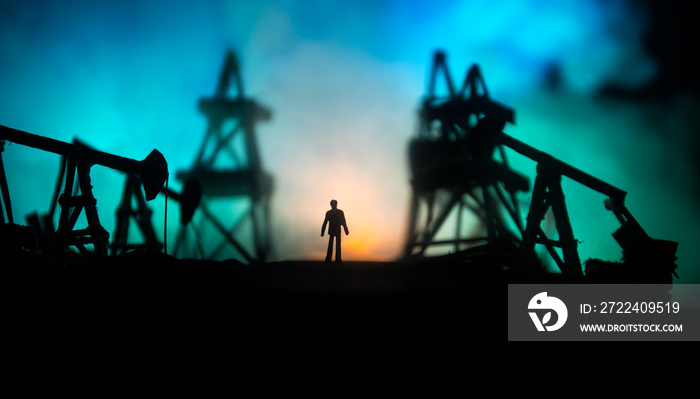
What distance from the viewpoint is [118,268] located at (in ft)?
26.3

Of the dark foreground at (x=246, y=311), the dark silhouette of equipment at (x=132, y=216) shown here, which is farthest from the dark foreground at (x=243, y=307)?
the dark silhouette of equipment at (x=132, y=216)

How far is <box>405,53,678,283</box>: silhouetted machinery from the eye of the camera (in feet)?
26.7

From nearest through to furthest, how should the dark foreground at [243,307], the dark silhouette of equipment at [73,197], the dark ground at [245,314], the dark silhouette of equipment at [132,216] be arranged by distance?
the dark ground at [245,314] < the dark foreground at [243,307] < the dark silhouette of equipment at [73,197] < the dark silhouette of equipment at [132,216]

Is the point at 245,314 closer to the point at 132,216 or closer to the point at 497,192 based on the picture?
the point at 132,216

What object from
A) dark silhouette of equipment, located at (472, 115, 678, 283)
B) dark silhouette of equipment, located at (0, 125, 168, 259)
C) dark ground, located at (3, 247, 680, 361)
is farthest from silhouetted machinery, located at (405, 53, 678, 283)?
dark silhouette of equipment, located at (0, 125, 168, 259)

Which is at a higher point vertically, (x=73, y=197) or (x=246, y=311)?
(x=73, y=197)

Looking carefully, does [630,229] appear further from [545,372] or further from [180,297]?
[180,297]

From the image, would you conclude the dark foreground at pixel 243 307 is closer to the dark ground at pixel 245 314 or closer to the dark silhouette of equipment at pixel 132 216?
the dark ground at pixel 245 314

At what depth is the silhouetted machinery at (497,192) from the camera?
814 centimetres

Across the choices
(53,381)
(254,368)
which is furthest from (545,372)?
Answer: (53,381)

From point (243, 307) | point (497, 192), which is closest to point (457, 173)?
point (497, 192)

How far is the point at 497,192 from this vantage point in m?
14.3

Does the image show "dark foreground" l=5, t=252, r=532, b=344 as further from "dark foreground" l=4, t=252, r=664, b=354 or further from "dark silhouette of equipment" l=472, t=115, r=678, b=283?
"dark silhouette of equipment" l=472, t=115, r=678, b=283

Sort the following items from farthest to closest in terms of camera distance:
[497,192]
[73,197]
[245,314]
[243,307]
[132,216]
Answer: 1. [497,192]
2. [132,216]
3. [73,197]
4. [243,307]
5. [245,314]
